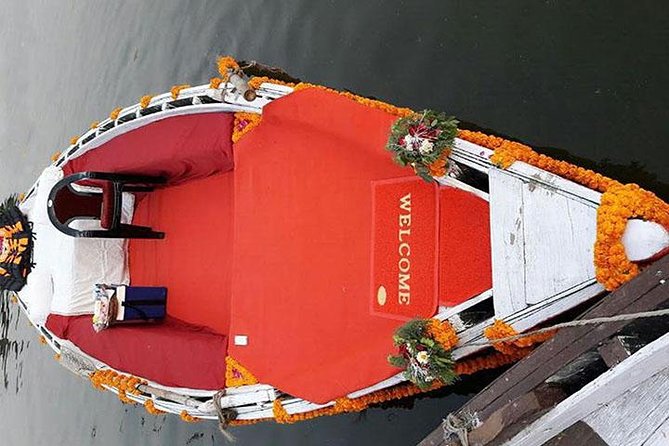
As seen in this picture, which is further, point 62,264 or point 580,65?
point 62,264

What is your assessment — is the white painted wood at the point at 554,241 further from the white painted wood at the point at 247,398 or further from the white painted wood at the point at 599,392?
the white painted wood at the point at 247,398

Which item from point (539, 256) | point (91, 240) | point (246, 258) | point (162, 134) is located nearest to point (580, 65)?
point (539, 256)

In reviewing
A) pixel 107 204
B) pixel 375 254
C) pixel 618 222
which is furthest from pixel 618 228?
pixel 107 204

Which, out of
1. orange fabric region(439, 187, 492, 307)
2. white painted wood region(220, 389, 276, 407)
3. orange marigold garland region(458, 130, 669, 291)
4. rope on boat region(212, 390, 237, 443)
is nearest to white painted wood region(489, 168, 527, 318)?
orange fabric region(439, 187, 492, 307)

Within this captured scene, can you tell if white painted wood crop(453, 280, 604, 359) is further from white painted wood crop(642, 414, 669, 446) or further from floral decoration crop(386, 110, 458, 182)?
floral decoration crop(386, 110, 458, 182)

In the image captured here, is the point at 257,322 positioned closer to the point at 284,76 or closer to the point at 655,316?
the point at 284,76

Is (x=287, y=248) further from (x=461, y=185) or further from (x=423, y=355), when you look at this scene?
(x=423, y=355)

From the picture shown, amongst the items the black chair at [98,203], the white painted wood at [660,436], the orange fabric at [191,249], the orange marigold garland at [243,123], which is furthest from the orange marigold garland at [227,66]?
the white painted wood at [660,436]
